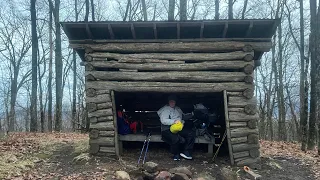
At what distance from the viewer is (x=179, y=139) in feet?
30.7

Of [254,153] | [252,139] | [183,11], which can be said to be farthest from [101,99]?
[183,11]

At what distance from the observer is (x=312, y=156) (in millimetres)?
10578

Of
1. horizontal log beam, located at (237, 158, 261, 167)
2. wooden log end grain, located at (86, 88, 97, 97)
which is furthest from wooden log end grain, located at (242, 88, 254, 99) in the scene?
wooden log end grain, located at (86, 88, 97, 97)

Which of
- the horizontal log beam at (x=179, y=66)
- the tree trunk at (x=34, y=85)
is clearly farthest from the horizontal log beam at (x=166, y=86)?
the tree trunk at (x=34, y=85)

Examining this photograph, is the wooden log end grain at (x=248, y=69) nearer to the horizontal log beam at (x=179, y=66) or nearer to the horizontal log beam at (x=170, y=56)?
the horizontal log beam at (x=179, y=66)

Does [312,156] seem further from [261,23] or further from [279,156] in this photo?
[261,23]

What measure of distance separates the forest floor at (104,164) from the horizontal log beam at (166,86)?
2.02 meters

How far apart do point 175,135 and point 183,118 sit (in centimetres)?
65

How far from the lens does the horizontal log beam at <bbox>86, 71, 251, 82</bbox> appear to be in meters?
8.98

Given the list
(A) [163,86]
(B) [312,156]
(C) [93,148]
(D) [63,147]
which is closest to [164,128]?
(A) [163,86]

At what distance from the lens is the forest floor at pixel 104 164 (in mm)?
7797

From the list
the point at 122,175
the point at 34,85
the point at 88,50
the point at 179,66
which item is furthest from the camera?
the point at 34,85

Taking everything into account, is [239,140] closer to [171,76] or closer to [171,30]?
[171,76]

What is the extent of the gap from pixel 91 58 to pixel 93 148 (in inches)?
102
